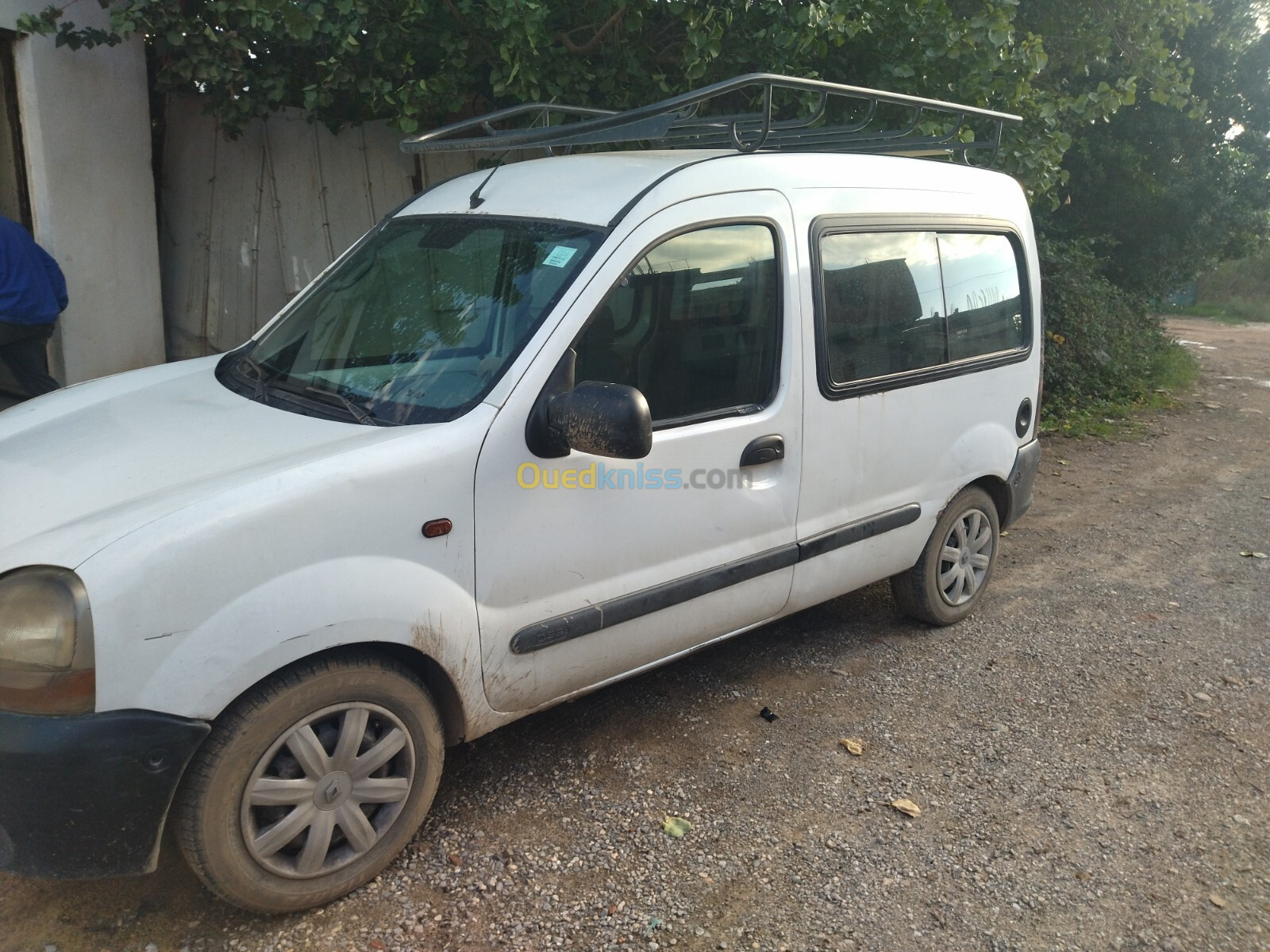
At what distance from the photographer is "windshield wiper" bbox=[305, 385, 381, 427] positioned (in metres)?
2.90

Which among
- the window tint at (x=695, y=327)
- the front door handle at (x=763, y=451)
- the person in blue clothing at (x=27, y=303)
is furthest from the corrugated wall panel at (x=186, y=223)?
the front door handle at (x=763, y=451)

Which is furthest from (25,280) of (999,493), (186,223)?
(999,493)

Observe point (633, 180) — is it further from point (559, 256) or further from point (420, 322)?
point (420, 322)

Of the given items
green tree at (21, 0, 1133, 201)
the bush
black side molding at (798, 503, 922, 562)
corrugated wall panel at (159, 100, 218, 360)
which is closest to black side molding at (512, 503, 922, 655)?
black side molding at (798, 503, 922, 562)

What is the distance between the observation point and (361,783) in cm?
276

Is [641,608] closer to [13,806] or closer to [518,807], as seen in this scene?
[518,807]

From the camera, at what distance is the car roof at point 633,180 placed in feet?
10.7

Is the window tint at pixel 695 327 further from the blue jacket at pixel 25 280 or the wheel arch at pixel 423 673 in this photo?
the blue jacket at pixel 25 280

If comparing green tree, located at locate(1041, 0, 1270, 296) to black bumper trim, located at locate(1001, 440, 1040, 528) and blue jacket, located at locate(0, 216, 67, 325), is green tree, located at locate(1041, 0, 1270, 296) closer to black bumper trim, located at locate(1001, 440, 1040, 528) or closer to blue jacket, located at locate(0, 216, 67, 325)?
black bumper trim, located at locate(1001, 440, 1040, 528)

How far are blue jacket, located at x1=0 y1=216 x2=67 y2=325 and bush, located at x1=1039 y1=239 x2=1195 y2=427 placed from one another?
7988 millimetres

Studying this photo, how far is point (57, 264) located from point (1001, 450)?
17.3ft

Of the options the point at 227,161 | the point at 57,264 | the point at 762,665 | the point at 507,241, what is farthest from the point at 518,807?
the point at 227,161

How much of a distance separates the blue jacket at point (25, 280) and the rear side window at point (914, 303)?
14.4ft

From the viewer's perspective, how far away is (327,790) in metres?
2.68
